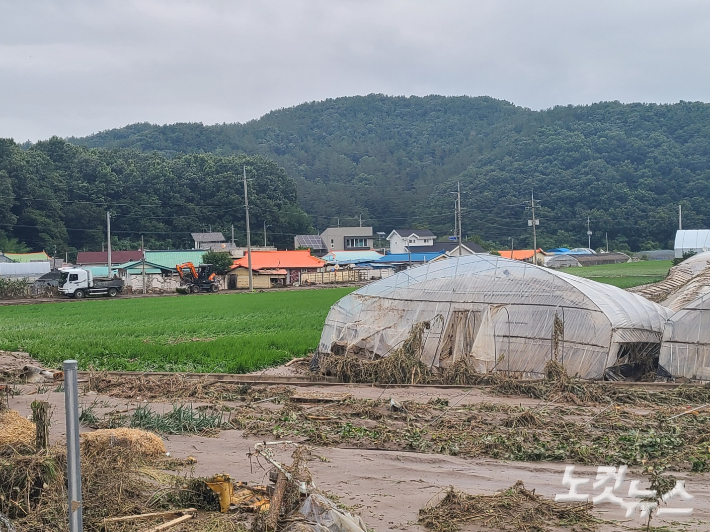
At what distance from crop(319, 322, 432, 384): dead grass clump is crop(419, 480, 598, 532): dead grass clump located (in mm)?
9026

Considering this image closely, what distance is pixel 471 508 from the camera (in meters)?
7.00

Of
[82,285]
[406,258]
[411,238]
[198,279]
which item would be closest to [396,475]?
[82,285]

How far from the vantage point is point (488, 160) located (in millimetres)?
113500

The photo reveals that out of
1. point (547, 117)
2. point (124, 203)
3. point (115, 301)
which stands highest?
point (547, 117)

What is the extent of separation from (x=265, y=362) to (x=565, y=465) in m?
11.4

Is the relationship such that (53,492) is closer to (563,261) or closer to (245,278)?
(245,278)

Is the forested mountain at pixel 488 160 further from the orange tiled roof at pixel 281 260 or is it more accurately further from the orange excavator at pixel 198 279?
the orange excavator at pixel 198 279

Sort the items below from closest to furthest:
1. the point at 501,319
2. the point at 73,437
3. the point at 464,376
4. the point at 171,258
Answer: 1. the point at 73,437
2. the point at 464,376
3. the point at 501,319
4. the point at 171,258

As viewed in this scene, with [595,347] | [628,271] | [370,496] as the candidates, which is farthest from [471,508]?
[628,271]

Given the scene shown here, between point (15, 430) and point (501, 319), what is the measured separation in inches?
458

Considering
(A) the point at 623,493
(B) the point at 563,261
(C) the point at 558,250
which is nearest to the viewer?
(A) the point at 623,493

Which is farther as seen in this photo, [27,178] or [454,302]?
[27,178]

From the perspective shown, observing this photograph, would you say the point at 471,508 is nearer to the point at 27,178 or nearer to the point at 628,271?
the point at 628,271

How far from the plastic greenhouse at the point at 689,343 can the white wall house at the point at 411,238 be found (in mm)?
76435
